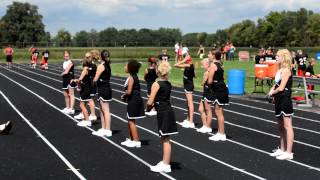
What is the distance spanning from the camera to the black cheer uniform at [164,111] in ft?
29.5

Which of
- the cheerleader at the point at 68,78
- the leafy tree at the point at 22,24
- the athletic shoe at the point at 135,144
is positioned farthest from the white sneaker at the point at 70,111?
the leafy tree at the point at 22,24

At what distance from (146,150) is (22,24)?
103 meters

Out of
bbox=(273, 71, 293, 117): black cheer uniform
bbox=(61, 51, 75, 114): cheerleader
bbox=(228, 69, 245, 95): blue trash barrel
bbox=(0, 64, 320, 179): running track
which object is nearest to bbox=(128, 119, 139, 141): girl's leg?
bbox=(0, 64, 320, 179): running track

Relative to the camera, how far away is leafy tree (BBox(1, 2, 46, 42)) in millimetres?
108500

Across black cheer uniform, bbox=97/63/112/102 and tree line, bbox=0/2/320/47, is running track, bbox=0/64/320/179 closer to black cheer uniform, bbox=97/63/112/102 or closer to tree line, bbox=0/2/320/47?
black cheer uniform, bbox=97/63/112/102

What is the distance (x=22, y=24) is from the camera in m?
109

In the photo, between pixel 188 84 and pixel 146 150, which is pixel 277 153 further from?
pixel 188 84

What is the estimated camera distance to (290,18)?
385 feet

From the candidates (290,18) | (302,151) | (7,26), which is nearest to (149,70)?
(302,151)

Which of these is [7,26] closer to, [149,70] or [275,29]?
[275,29]

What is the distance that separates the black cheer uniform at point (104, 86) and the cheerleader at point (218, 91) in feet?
7.24

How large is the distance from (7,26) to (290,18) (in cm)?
5685

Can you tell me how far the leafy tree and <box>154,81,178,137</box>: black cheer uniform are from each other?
335ft

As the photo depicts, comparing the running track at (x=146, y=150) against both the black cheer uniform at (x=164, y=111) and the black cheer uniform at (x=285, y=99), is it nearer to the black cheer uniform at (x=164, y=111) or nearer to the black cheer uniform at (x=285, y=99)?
the black cheer uniform at (x=164, y=111)
